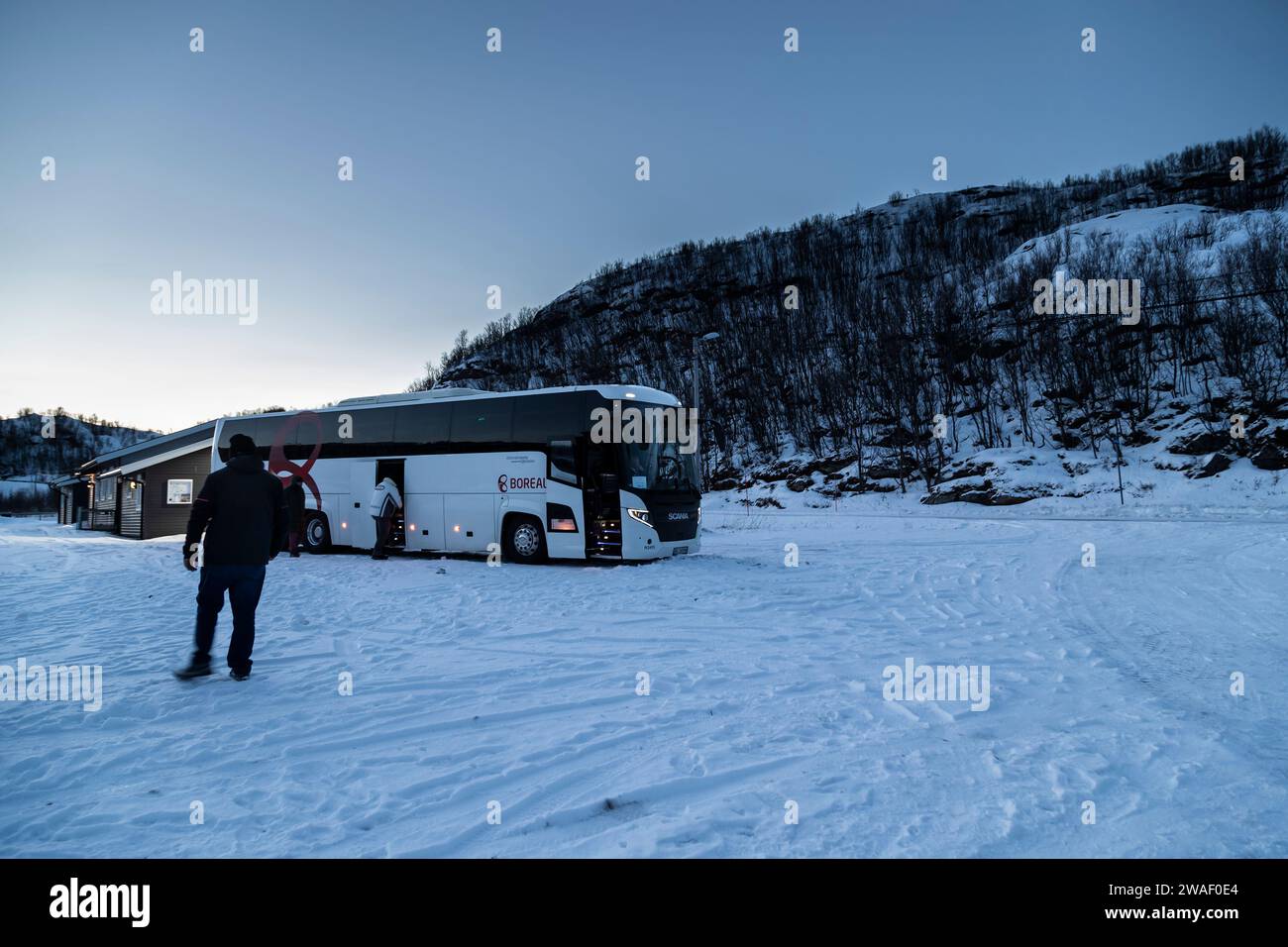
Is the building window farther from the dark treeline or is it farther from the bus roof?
the dark treeline

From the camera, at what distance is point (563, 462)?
1449 centimetres

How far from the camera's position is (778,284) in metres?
92.8

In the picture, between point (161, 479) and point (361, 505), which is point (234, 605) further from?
point (161, 479)

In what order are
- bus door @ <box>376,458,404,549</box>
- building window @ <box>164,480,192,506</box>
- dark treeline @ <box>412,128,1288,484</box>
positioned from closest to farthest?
1. bus door @ <box>376,458,404,549</box>
2. building window @ <box>164,480,192,506</box>
3. dark treeline @ <box>412,128,1288,484</box>

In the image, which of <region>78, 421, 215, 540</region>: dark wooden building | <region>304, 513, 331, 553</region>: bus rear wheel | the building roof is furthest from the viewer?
<region>78, 421, 215, 540</region>: dark wooden building

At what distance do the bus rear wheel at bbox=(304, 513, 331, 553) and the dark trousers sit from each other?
13574 millimetres

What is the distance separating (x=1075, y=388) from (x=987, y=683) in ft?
156

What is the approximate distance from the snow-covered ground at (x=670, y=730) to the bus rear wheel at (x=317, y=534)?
827cm

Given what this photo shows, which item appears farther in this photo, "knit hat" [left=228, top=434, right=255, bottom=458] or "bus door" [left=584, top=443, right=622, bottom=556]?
"bus door" [left=584, top=443, right=622, bottom=556]

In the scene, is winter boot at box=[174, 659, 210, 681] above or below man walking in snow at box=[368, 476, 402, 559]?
below

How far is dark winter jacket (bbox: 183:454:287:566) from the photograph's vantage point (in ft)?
19.0

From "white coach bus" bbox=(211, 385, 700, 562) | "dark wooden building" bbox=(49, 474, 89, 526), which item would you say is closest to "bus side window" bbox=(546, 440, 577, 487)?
"white coach bus" bbox=(211, 385, 700, 562)
